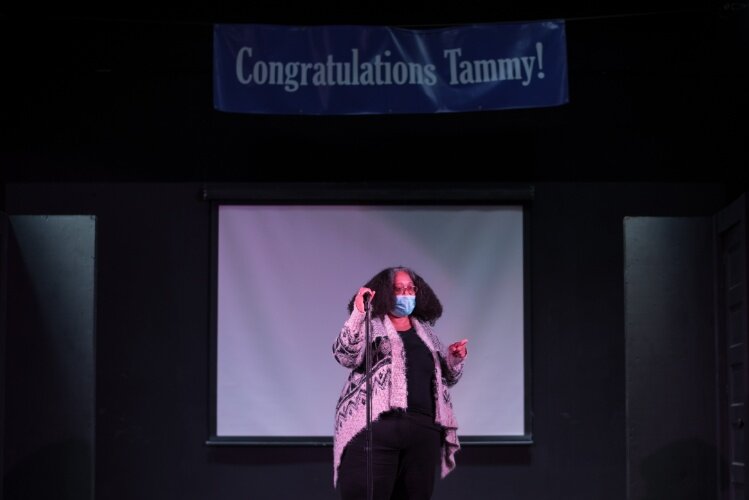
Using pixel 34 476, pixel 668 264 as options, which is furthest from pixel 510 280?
pixel 34 476

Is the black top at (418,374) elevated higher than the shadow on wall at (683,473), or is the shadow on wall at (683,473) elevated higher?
the black top at (418,374)

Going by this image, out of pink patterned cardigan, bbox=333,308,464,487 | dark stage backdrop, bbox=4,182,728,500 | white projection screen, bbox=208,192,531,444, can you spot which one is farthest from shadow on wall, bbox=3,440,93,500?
pink patterned cardigan, bbox=333,308,464,487

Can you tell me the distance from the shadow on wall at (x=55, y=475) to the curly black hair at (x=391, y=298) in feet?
7.98

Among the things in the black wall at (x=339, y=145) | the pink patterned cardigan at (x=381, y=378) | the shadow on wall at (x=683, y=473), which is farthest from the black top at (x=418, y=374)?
the shadow on wall at (x=683, y=473)

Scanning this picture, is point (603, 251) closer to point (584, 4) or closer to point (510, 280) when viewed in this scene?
point (510, 280)

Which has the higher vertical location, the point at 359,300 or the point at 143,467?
the point at 359,300

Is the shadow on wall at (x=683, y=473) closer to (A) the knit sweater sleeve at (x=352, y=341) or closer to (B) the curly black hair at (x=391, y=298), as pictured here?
(B) the curly black hair at (x=391, y=298)

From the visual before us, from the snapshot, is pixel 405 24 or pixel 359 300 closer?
pixel 359 300

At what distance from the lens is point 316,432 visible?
6.52 m

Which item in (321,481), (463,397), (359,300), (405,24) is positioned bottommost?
(321,481)

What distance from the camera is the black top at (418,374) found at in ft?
15.2

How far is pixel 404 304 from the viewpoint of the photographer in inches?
188

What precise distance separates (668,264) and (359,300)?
276 centimetres

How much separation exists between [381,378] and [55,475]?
2686 mm
